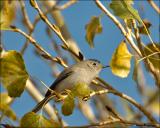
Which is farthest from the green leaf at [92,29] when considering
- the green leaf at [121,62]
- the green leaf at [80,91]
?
the green leaf at [80,91]

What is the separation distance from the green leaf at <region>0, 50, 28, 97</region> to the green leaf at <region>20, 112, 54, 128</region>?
3.4 inches

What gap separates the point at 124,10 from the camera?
1.59m

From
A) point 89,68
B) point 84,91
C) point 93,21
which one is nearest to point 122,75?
point 84,91

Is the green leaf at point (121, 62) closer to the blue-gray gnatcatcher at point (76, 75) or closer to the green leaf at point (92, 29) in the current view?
the green leaf at point (92, 29)

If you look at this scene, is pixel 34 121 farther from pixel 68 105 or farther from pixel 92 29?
pixel 92 29

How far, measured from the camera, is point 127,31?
6.15ft

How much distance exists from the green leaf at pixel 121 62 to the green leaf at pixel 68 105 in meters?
0.20

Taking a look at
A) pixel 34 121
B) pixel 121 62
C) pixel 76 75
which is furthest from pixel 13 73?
pixel 76 75

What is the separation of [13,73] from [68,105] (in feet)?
0.74

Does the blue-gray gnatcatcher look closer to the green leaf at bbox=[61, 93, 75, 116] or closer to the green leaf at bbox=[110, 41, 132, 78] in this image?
the green leaf at bbox=[110, 41, 132, 78]

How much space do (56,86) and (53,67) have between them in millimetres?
1078

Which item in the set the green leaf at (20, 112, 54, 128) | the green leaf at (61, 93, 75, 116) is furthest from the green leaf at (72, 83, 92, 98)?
the green leaf at (20, 112, 54, 128)

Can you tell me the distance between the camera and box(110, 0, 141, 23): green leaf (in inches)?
61.6

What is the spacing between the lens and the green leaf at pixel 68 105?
1543 mm
